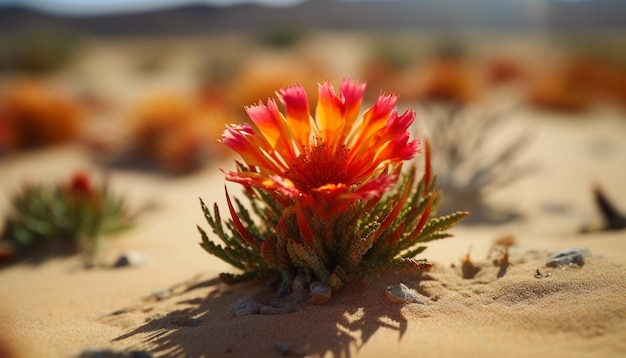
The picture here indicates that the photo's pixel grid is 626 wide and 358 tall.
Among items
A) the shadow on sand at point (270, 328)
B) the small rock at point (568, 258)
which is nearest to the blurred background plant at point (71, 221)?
the shadow on sand at point (270, 328)

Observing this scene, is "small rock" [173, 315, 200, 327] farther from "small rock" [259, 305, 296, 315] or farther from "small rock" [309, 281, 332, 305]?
"small rock" [309, 281, 332, 305]

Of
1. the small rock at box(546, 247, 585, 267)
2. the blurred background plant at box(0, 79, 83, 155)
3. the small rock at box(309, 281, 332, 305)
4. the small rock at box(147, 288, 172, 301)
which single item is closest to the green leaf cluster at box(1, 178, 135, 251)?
the small rock at box(147, 288, 172, 301)

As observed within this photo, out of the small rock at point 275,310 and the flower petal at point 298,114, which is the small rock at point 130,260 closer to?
the small rock at point 275,310

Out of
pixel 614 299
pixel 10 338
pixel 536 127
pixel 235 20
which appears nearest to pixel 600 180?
pixel 536 127

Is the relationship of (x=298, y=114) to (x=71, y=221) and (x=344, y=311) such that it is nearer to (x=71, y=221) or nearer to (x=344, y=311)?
(x=344, y=311)

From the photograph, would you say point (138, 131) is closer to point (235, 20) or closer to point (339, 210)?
point (339, 210)

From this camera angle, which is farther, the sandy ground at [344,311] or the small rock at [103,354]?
the sandy ground at [344,311]
